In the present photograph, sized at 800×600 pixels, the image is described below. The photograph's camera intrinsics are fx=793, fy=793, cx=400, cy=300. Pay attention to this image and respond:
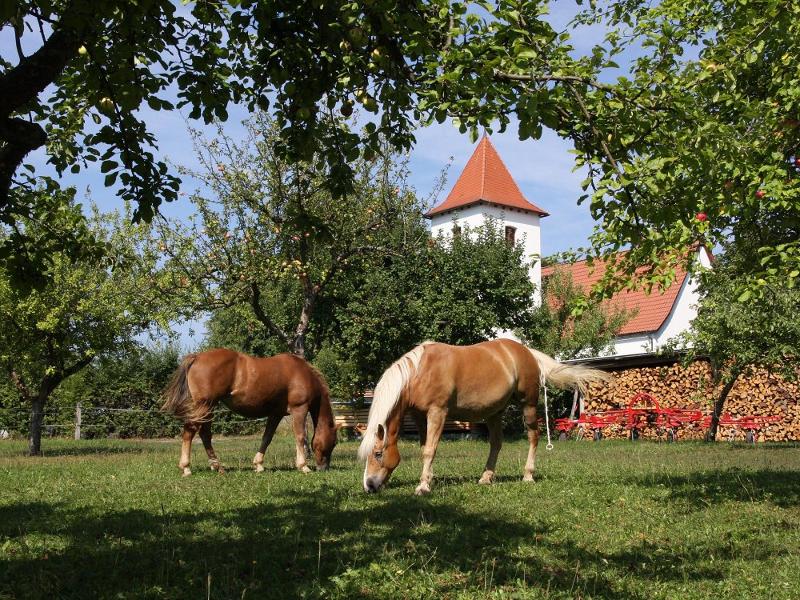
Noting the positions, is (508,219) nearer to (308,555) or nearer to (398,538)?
(398,538)

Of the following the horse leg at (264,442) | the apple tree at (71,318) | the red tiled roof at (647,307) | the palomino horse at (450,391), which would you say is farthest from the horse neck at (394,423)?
the red tiled roof at (647,307)

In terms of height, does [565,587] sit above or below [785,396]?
below

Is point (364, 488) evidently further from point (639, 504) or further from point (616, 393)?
point (616, 393)

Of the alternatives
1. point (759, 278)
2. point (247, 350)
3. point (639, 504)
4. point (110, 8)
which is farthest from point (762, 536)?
point (247, 350)

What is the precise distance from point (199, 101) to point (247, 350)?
41.6m

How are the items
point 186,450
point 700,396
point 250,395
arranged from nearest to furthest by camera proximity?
point 186,450 < point 250,395 < point 700,396

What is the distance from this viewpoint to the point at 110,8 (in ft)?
15.3

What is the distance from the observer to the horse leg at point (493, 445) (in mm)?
10695

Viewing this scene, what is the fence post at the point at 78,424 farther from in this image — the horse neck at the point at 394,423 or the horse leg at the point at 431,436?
the horse neck at the point at 394,423

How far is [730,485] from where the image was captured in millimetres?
10531

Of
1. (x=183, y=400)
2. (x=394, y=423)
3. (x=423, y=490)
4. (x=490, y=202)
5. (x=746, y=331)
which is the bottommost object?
(x=423, y=490)

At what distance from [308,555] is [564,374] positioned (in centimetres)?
617

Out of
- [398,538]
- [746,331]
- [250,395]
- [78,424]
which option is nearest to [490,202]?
[78,424]

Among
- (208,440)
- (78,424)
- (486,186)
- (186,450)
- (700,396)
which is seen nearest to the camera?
(186,450)
